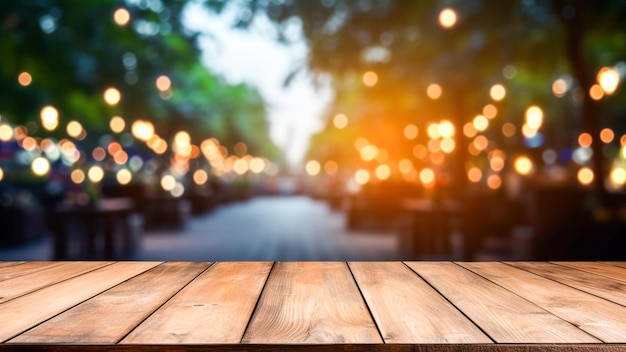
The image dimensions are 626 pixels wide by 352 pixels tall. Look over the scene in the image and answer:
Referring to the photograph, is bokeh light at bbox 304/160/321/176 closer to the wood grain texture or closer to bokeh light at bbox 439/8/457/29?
bokeh light at bbox 439/8/457/29

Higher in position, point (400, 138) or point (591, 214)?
point (400, 138)

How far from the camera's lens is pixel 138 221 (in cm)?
991

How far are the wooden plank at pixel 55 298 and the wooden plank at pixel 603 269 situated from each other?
2038 mm

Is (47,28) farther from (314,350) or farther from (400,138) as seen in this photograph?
(400,138)

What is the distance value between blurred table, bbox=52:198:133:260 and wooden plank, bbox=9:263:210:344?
6614mm

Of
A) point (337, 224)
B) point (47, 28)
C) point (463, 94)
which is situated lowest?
point (337, 224)

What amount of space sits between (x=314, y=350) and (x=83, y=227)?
953 centimetres

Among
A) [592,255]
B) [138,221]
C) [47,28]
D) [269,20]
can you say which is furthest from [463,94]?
[47,28]

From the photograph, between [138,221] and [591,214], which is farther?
[138,221]

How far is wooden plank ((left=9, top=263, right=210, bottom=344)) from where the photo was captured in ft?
4.50

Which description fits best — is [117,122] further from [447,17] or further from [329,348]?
[329,348]

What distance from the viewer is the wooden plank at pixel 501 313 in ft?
4.54

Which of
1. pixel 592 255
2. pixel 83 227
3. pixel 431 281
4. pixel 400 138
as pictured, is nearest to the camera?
pixel 431 281

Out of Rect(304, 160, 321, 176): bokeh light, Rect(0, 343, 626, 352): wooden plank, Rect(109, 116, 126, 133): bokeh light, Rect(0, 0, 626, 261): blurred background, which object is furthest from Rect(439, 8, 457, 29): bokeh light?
Rect(304, 160, 321, 176): bokeh light
